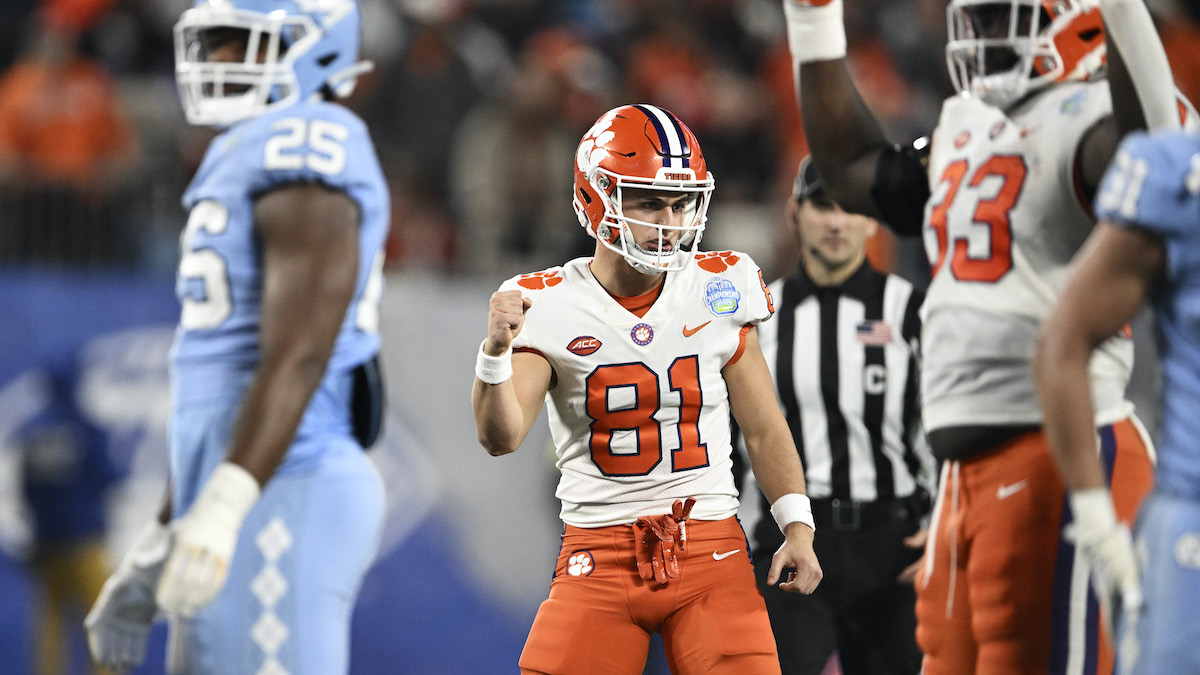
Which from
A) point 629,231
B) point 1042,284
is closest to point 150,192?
point 629,231

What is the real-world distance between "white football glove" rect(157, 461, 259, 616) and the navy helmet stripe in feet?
3.64

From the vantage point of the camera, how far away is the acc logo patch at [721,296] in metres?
3.01

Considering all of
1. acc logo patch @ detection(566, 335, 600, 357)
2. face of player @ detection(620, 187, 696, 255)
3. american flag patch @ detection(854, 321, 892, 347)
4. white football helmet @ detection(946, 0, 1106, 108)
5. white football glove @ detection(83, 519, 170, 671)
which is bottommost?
white football glove @ detection(83, 519, 170, 671)

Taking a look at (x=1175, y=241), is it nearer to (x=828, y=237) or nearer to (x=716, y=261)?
(x=716, y=261)

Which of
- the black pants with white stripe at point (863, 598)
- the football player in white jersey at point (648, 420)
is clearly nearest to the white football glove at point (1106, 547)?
the football player in white jersey at point (648, 420)

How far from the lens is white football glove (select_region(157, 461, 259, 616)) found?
8.89 ft

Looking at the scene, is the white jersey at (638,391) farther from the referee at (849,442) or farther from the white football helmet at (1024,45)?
the referee at (849,442)

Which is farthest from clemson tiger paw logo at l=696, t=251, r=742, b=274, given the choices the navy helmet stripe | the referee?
the referee

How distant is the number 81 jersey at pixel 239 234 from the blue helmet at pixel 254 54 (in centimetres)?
20

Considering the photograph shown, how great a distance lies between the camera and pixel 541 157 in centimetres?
762

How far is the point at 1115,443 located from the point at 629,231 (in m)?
1.07

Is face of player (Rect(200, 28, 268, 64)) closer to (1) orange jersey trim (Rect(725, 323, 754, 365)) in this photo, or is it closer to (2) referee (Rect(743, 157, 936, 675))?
(1) orange jersey trim (Rect(725, 323, 754, 365))

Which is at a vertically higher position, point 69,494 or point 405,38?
point 405,38

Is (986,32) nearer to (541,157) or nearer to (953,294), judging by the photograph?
(953,294)
